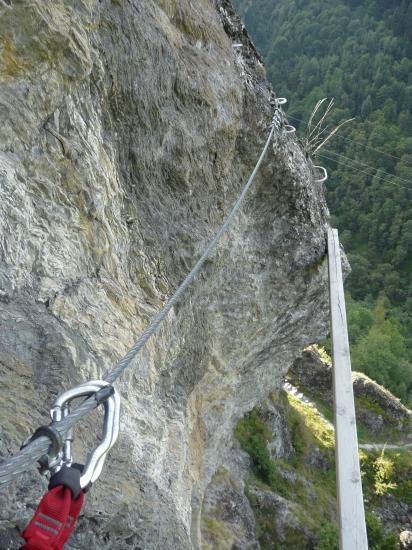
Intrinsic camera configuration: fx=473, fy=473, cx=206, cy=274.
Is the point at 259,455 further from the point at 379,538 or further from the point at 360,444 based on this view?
the point at 360,444

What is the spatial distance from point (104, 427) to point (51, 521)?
0.97 ft

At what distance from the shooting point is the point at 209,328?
244 inches

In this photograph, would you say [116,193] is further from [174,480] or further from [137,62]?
[174,480]

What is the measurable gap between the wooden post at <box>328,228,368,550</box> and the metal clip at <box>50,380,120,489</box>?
2.29 m

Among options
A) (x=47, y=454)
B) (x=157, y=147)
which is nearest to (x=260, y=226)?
(x=157, y=147)

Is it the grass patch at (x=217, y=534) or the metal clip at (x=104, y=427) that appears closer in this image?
the metal clip at (x=104, y=427)

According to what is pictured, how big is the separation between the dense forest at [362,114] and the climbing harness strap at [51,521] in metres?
51.6

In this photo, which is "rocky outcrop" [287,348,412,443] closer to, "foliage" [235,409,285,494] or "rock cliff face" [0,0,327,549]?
"foliage" [235,409,285,494]

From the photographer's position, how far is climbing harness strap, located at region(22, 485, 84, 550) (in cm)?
135

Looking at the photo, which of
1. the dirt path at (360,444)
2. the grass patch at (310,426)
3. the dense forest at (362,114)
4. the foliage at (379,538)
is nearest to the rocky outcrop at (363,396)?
the dirt path at (360,444)

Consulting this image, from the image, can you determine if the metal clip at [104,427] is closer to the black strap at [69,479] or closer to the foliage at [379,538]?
the black strap at [69,479]

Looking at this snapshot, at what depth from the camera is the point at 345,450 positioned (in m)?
3.84

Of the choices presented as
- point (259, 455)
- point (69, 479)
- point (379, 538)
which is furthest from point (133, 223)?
point (379, 538)

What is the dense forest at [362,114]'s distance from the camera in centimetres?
7656
